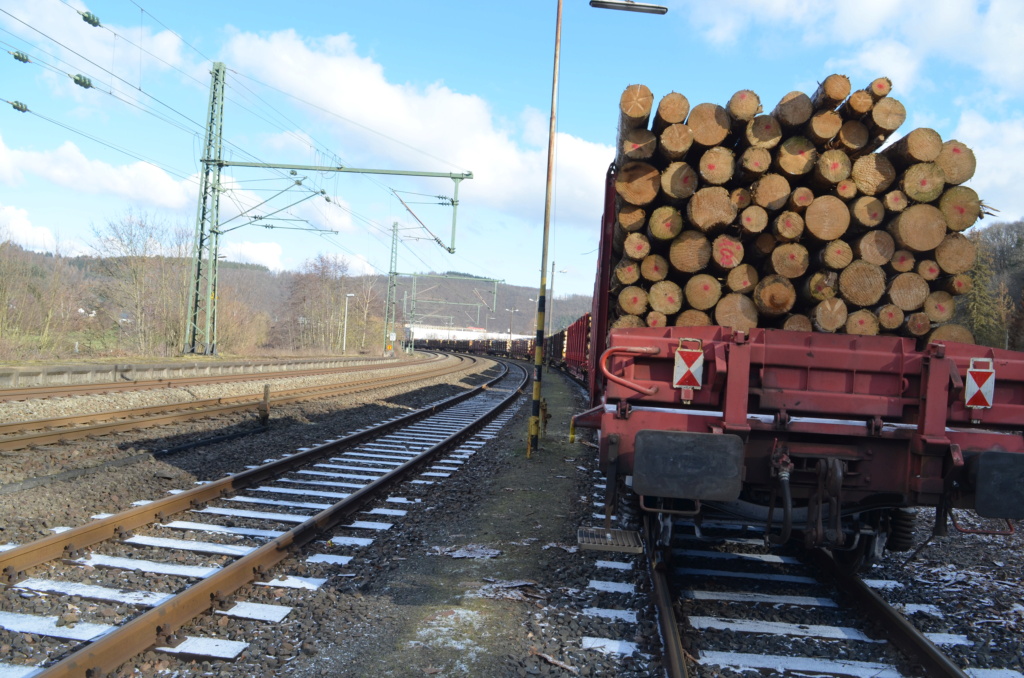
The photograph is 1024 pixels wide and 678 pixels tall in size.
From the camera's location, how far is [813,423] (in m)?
4.10

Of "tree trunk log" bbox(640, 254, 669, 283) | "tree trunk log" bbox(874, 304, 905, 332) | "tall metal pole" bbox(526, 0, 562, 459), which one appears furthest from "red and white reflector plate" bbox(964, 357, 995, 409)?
"tall metal pole" bbox(526, 0, 562, 459)

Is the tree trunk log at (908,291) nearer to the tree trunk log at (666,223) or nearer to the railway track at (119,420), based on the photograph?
the tree trunk log at (666,223)

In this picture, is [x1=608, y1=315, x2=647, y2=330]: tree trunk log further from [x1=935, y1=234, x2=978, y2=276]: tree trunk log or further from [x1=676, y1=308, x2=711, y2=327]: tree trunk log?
[x1=935, y1=234, x2=978, y2=276]: tree trunk log

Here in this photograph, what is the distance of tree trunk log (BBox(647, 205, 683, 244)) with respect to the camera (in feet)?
17.2

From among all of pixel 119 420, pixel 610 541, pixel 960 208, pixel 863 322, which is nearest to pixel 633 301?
pixel 863 322

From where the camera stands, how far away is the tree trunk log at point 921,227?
15.9 feet

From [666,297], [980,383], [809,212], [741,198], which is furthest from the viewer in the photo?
[666,297]

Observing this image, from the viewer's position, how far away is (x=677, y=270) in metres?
5.29

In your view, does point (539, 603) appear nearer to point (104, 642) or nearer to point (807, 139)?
point (104, 642)

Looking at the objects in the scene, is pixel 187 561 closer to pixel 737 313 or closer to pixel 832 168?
pixel 737 313

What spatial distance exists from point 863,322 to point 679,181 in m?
1.71

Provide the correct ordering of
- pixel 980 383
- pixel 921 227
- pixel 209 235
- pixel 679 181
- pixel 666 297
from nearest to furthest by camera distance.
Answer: pixel 980 383 → pixel 921 227 → pixel 679 181 → pixel 666 297 → pixel 209 235

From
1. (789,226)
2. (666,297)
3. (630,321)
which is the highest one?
(789,226)

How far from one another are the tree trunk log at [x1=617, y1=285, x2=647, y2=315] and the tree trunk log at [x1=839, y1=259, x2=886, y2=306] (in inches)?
57.3
